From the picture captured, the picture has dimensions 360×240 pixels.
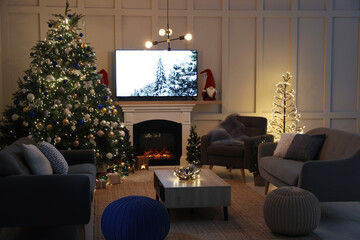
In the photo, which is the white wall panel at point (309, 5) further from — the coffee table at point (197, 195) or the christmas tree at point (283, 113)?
the coffee table at point (197, 195)

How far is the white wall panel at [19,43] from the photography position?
751 cm

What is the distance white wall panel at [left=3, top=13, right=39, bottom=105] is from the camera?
7.51 m

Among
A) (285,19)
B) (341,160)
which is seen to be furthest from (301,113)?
(341,160)

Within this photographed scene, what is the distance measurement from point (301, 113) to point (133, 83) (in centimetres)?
287

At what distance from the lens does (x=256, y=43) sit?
8.11 meters

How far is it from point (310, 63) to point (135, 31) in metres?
3.00

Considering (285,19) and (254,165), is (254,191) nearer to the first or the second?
(254,165)

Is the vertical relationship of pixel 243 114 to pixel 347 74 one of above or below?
below

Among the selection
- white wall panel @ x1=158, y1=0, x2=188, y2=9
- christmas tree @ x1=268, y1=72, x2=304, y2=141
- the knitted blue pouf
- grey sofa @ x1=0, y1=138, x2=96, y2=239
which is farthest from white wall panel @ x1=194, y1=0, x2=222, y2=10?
the knitted blue pouf

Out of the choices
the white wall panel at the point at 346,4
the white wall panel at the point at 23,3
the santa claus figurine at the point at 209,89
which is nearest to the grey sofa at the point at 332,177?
the santa claus figurine at the point at 209,89

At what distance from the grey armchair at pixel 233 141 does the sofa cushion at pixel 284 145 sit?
0.68 metres

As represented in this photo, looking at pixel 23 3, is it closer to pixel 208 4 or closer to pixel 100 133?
pixel 100 133

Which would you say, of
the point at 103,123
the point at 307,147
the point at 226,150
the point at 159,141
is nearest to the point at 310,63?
the point at 226,150

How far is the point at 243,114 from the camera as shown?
8156 millimetres
